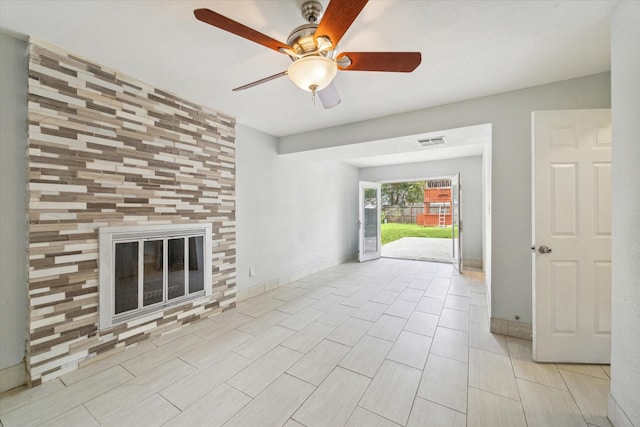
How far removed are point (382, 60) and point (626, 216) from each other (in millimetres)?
1640

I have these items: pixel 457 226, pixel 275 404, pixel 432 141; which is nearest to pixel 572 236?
pixel 432 141

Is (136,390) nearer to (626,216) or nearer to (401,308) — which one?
(401,308)

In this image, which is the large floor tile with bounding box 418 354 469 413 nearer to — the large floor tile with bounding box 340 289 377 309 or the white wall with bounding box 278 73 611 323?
the white wall with bounding box 278 73 611 323

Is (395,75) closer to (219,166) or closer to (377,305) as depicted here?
(219,166)

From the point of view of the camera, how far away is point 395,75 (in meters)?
2.29

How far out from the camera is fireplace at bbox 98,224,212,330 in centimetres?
223

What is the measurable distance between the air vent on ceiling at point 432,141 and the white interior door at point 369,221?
2.93 meters

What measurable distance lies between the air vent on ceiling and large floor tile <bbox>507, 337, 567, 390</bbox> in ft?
8.11

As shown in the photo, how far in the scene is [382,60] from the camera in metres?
1.50

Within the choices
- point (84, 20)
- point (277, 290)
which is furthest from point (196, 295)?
point (84, 20)

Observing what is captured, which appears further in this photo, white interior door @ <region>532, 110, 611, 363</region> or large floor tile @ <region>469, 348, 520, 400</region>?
white interior door @ <region>532, 110, 611, 363</region>

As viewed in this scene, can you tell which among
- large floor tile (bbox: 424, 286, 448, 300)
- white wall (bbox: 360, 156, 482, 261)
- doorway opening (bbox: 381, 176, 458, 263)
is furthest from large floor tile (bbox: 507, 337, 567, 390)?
doorway opening (bbox: 381, 176, 458, 263)

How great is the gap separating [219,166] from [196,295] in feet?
5.33

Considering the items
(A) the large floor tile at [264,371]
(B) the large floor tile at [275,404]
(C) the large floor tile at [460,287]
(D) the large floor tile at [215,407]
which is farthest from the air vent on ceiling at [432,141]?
(D) the large floor tile at [215,407]
